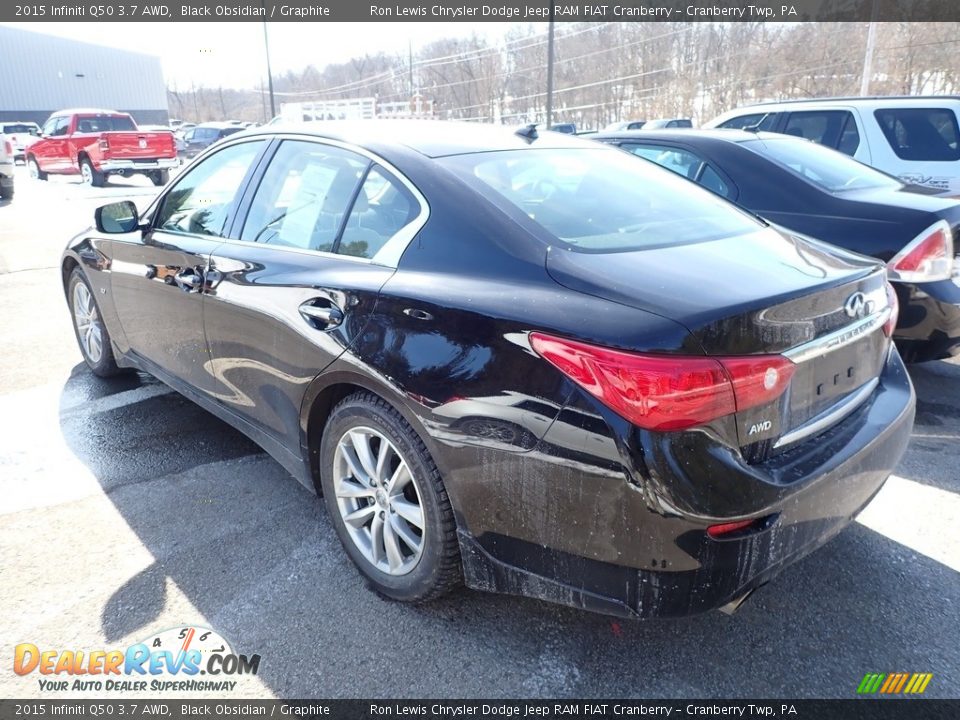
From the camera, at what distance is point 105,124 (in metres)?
20.8

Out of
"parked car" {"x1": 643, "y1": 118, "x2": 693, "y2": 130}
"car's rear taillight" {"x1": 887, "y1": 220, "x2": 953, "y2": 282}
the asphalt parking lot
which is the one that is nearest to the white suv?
"car's rear taillight" {"x1": 887, "y1": 220, "x2": 953, "y2": 282}

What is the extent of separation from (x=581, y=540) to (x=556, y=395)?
40 cm

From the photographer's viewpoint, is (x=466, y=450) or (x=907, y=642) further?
(x=907, y=642)

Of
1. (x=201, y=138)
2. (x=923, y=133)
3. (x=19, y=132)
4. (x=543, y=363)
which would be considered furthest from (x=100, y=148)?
(x=543, y=363)

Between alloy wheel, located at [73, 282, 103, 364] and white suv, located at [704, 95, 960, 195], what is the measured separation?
6.95 meters

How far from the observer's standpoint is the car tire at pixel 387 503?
7.46 ft

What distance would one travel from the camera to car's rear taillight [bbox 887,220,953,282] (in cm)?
386

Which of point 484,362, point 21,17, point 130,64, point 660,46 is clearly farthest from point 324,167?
point 130,64

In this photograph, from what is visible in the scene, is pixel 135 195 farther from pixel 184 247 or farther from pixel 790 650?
pixel 790 650

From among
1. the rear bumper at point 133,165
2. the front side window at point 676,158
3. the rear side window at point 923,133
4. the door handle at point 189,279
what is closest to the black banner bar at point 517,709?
the door handle at point 189,279

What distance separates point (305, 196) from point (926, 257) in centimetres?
329

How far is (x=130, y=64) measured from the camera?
199 feet

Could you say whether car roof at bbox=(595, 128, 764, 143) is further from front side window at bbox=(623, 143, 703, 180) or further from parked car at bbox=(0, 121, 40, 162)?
parked car at bbox=(0, 121, 40, 162)

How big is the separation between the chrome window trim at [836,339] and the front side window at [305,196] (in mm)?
1678
